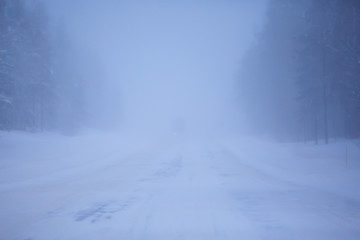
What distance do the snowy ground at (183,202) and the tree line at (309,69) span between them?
11656mm

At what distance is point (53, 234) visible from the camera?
19.7 ft

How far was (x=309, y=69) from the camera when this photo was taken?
27141 mm

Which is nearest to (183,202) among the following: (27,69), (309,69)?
(309,69)

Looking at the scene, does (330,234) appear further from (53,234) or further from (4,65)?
(4,65)

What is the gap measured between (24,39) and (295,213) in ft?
118

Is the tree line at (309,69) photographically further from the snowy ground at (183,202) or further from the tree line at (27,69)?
the tree line at (27,69)

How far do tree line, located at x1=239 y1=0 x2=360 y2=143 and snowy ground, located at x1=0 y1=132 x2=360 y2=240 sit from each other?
11.7 m

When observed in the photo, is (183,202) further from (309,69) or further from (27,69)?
(27,69)

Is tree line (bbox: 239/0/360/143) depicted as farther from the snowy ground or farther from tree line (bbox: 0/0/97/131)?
tree line (bbox: 0/0/97/131)

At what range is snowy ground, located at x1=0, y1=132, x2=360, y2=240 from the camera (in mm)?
6184

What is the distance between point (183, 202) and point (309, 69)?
2397 centimetres

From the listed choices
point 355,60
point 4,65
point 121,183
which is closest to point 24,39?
point 4,65

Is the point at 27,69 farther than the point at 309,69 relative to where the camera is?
Yes

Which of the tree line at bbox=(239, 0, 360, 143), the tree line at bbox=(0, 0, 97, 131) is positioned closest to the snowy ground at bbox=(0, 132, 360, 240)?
the tree line at bbox=(239, 0, 360, 143)
